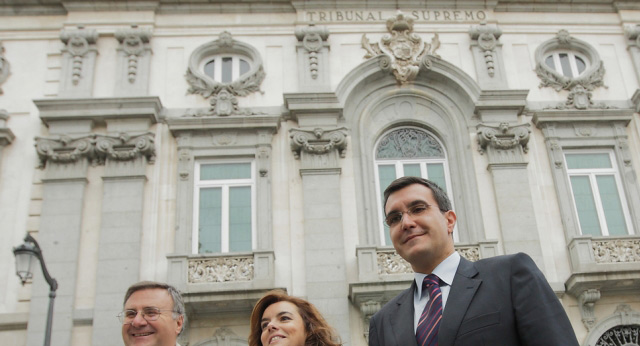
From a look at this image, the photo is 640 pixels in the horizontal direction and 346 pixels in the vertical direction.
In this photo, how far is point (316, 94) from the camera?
16.1 metres

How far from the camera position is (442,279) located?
4.19 meters

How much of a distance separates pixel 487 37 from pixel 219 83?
771 cm

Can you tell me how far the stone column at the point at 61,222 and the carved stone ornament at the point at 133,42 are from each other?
2372 millimetres

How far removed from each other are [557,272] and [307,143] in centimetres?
679

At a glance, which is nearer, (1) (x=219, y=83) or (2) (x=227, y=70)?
(1) (x=219, y=83)

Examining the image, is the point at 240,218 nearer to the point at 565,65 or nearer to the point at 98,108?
the point at 98,108

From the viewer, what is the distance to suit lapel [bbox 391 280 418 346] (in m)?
4.10

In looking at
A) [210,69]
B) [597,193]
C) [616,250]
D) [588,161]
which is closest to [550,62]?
[588,161]

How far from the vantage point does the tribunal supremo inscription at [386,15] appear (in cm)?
1791

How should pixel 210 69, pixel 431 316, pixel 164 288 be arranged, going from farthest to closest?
pixel 210 69
pixel 164 288
pixel 431 316

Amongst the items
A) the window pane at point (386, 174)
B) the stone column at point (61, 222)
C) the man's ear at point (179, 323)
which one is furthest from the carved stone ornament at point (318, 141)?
the man's ear at point (179, 323)

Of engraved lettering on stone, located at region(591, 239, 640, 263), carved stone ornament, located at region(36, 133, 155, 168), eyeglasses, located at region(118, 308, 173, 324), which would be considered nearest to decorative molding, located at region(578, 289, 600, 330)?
engraved lettering on stone, located at region(591, 239, 640, 263)

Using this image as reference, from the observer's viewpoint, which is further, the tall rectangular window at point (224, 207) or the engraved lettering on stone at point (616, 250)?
the tall rectangular window at point (224, 207)

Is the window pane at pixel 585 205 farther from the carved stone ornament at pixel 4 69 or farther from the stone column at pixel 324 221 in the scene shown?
the carved stone ornament at pixel 4 69
